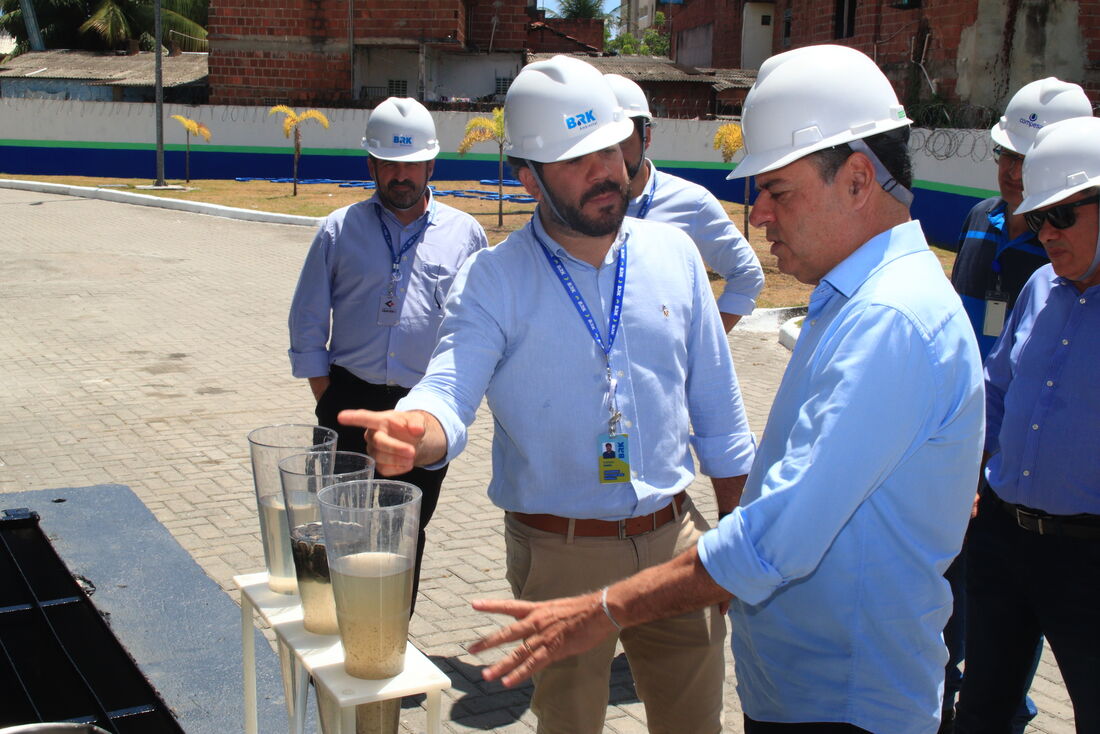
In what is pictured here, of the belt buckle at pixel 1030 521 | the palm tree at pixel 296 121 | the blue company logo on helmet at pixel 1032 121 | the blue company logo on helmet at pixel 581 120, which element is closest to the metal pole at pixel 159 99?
the palm tree at pixel 296 121

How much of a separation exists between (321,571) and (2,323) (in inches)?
426

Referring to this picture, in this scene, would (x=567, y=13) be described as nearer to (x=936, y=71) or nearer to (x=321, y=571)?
(x=936, y=71)

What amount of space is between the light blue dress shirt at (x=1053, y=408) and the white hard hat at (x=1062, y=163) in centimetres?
33

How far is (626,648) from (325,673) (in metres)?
1.19

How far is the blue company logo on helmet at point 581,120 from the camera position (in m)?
2.84

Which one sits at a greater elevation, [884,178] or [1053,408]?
[884,178]

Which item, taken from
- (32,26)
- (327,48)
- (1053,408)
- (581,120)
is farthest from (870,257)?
(32,26)

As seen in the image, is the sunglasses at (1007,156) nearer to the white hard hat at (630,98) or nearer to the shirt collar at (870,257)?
the white hard hat at (630,98)

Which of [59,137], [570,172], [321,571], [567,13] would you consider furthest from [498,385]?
[567,13]

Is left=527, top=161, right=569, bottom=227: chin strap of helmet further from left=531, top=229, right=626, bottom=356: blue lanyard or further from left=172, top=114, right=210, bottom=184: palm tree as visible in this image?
left=172, top=114, right=210, bottom=184: palm tree

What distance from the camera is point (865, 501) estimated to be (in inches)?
78.0

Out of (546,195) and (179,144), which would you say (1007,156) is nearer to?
(546,195)

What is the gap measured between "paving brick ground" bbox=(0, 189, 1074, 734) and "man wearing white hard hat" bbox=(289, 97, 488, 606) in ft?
3.12

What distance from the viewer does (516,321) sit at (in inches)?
112
